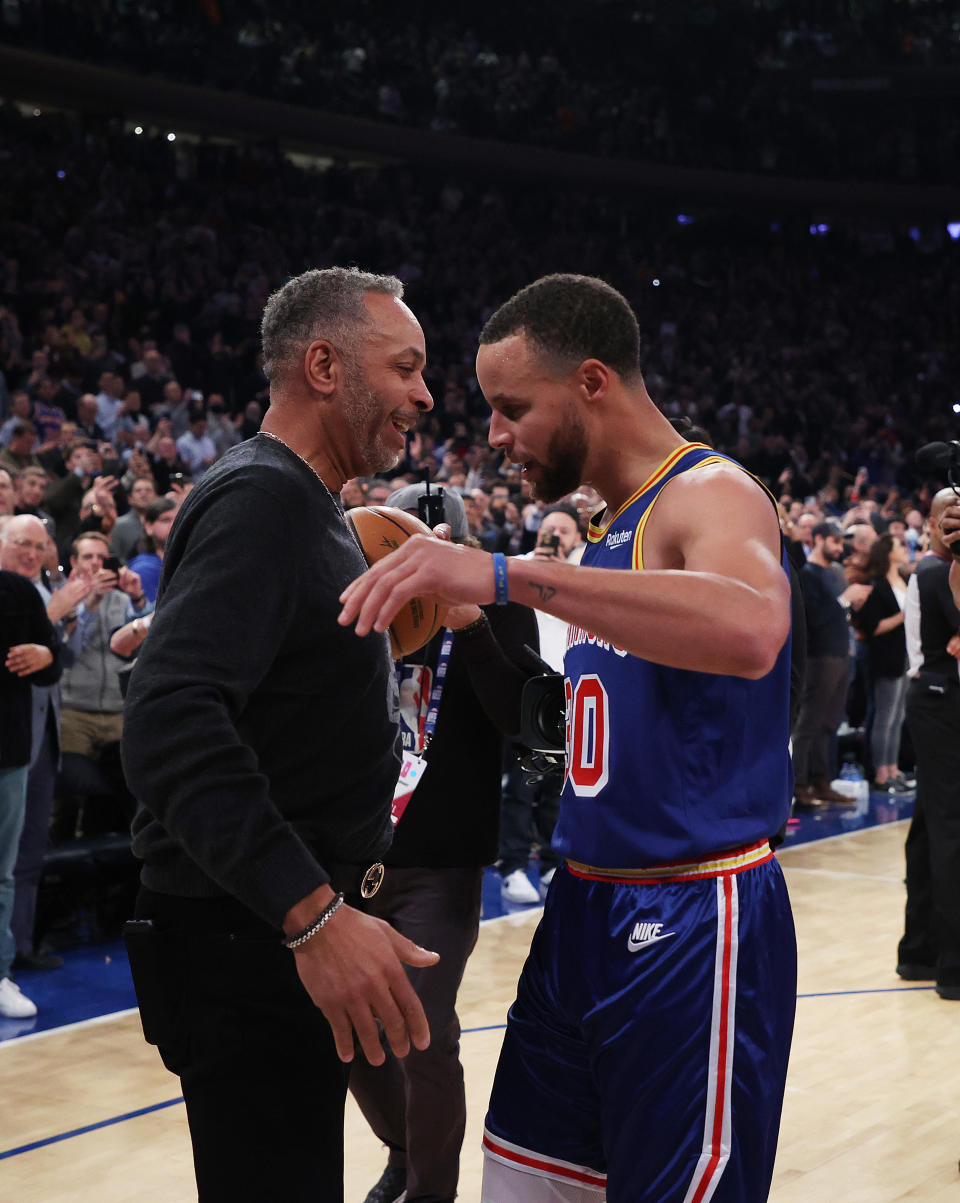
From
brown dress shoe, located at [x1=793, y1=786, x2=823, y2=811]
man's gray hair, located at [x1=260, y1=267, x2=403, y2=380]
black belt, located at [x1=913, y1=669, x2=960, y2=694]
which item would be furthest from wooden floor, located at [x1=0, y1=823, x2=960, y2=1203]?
brown dress shoe, located at [x1=793, y1=786, x2=823, y2=811]

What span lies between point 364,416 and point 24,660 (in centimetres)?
352

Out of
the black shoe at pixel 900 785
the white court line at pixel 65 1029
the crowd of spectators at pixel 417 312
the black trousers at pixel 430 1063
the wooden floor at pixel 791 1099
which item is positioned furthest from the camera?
the crowd of spectators at pixel 417 312

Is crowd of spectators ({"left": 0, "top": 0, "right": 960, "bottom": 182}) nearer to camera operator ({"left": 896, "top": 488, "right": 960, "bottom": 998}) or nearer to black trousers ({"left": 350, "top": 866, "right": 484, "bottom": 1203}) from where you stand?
camera operator ({"left": 896, "top": 488, "right": 960, "bottom": 998})

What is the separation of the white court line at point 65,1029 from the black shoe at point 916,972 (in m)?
3.17

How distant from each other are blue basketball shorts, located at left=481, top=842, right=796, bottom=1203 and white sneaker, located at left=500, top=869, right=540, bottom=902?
4776 millimetres

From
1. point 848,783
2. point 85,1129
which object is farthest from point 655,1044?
point 848,783

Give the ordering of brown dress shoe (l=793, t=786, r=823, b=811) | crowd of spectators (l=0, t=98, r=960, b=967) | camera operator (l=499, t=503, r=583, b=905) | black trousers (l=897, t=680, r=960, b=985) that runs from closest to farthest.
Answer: black trousers (l=897, t=680, r=960, b=985) → camera operator (l=499, t=503, r=583, b=905) → brown dress shoe (l=793, t=786, r=823, b=811) → crowd of spectators (l=0, t=98, r=960, b=967)

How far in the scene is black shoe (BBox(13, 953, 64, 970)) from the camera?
5926 millimetres

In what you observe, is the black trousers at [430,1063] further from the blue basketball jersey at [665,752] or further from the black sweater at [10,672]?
the black sweater at [10,672]

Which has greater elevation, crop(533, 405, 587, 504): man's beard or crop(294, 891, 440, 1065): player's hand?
crop(533, 405, 587, 504): man's beard

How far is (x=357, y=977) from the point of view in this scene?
185 centimetres

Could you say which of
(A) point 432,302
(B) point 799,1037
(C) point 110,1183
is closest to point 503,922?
(B) point 799,1037

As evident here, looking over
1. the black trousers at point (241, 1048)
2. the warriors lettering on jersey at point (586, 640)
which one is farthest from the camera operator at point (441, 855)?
the black trousers at point (241, 1048)

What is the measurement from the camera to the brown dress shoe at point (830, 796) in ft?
33.1
